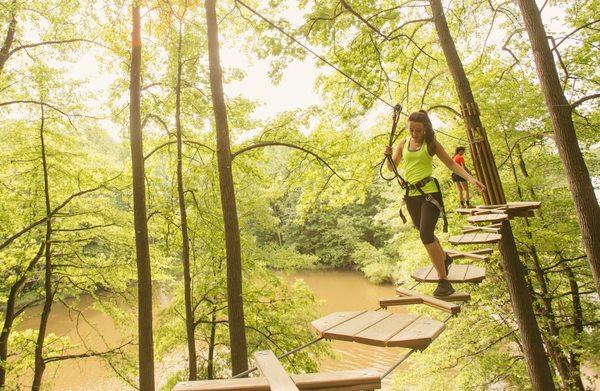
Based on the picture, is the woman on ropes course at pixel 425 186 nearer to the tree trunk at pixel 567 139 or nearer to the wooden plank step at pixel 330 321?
the wooden plank step at pixel 330 321

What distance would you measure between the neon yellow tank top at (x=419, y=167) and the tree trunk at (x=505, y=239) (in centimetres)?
273

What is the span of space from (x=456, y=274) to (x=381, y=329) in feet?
5.75

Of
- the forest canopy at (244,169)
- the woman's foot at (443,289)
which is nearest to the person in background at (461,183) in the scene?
the forest canopy at (244,169)

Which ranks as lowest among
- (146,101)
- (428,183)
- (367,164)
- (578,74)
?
(428,183)

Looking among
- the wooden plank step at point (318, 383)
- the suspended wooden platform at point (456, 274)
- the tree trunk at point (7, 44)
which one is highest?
the tree trunk at point (7, 44)

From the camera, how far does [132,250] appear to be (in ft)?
32.4

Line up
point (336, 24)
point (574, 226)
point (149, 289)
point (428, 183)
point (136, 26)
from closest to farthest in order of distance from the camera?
point (428, 183) < point (336, 24) < point (149, 289) < point (136, 26) < point (574, 226)

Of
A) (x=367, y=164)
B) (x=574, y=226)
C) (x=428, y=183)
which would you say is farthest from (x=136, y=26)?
(x=574, y=226)

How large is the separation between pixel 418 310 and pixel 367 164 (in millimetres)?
5480

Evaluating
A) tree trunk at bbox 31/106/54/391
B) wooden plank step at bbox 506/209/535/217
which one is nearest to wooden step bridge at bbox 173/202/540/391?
wooden plank step at bbox 506/209/535/217

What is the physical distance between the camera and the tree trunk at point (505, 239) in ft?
18.1

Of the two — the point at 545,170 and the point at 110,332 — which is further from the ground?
the point at 545,170

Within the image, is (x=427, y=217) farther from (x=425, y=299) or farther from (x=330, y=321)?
(x=330, y=321)

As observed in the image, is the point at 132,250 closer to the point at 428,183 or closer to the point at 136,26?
the point at 136,26
